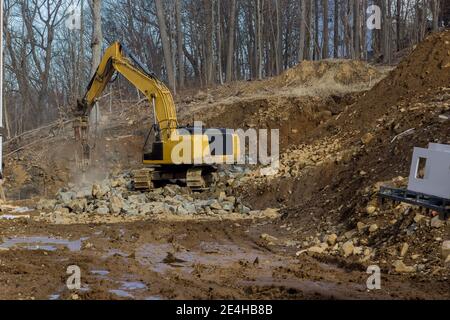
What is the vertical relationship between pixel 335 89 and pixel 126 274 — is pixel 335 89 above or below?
above

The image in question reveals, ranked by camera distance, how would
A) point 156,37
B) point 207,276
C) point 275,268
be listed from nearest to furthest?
1. point 207,276
2. point 275,268
3. point 156,37

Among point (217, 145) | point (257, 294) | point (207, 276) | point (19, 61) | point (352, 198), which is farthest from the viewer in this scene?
point (19, 61)

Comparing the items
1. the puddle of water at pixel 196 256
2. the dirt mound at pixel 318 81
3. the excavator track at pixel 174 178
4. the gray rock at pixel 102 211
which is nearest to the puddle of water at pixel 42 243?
the puddle of water at pixel 196 256

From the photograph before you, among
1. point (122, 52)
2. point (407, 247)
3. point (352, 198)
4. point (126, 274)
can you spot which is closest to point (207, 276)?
point (126, 274)

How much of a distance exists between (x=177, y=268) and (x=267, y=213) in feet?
16.9

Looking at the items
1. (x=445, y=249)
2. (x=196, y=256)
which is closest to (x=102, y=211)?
(x=196, y=256)

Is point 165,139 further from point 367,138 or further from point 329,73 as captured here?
point 329,73

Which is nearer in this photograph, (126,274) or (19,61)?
(126,274)

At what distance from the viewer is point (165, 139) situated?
51.9ft

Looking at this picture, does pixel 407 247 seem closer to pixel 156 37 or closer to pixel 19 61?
pixel 19 61

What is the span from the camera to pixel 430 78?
52.8 feet

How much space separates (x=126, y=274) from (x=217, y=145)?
27.9ft

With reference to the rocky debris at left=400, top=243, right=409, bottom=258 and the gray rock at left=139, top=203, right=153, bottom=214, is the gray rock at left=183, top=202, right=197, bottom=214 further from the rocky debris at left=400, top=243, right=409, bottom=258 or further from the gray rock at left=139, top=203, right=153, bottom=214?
the rocky debris at left=400, top=243, right=409, bottom=258

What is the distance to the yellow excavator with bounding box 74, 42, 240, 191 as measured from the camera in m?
15.5
